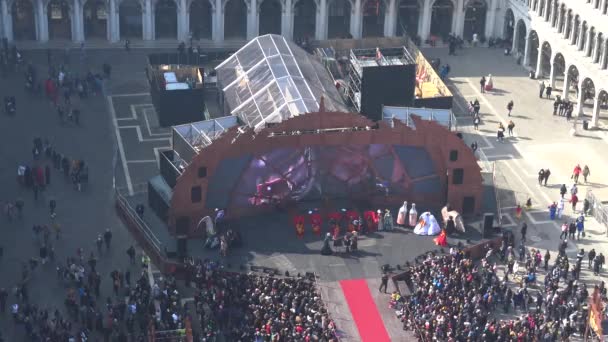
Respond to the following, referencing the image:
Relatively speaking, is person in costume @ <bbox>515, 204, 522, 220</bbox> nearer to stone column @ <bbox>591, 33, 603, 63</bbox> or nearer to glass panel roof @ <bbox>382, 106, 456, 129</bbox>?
glass panel roof @ <bbox>382, 106, 456, 129</bbox>

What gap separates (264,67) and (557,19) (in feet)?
104

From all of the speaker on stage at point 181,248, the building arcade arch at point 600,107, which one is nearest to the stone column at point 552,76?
the building arcade arch at point 600,107

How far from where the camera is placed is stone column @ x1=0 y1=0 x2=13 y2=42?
136 meters

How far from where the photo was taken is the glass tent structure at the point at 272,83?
358ft

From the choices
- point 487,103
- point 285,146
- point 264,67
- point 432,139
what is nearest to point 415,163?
point 432,139

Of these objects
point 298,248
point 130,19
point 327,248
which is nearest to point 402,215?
point 327,248

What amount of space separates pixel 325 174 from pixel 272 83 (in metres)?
12.5

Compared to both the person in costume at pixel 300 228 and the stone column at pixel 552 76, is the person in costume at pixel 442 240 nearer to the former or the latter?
the person in costume at pixel 300 228

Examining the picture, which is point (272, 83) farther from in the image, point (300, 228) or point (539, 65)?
point (539, 65)

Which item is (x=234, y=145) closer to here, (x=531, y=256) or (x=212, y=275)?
(x=212, y=275)

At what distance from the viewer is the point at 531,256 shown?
99.9 meters

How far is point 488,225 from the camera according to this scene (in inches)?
3979

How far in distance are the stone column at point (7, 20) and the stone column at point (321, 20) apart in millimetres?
31314

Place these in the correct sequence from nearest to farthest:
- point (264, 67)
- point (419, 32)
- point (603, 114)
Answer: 1. point (264, 67)
2. point (603, 114)
3. point (419, 32)
